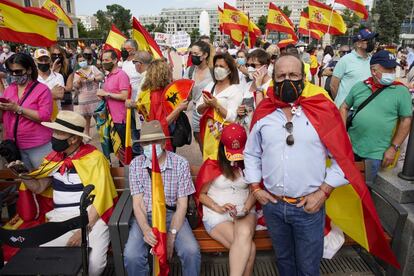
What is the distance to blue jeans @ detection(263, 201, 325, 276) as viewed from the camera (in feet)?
8.67

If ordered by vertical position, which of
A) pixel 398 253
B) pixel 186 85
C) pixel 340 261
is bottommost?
pixel 340 261

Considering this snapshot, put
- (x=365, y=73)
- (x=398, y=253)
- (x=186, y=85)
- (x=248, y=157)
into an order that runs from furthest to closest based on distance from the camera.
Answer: (x=365, y=73) < (x=186, y=85) < (x=398, y=253) < (x=248, y=157)

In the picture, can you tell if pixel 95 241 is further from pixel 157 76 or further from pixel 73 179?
pixel 157 76

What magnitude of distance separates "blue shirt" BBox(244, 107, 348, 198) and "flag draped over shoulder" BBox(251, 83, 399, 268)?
53mm

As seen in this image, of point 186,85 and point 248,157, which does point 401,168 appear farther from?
point 186,85

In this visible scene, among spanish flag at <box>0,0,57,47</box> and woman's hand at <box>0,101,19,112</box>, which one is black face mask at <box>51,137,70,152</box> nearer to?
woman's hand at <box>0,101,19,112</box>

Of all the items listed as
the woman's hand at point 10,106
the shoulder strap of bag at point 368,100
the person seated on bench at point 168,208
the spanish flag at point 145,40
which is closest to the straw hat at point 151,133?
the person seated on bench at point 168,208

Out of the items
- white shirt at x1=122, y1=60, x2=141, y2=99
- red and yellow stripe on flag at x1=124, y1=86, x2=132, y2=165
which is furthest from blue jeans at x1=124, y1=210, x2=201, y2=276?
white shirt at x1=122, y1=60, x2=141, y2=99

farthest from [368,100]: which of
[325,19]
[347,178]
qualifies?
[325,19]

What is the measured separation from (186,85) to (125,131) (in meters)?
1.41

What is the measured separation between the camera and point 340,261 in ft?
11.9

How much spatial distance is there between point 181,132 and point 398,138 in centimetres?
232

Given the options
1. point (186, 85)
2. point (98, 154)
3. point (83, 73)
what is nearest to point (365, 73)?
point (186, 85)

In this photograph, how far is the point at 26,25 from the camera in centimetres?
446
